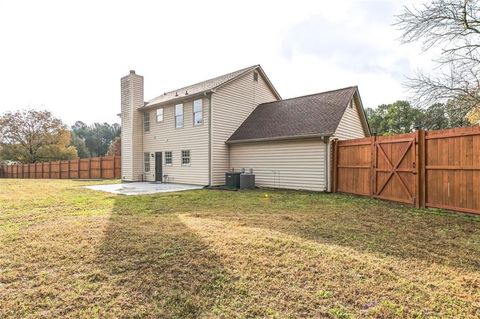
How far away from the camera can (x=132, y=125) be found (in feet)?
58.3

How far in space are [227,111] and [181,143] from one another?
3.15 metres

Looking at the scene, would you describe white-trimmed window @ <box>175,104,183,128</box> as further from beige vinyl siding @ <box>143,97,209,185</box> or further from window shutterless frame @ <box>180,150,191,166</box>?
window shutterless frame @ <box>180,150,191,166</box>

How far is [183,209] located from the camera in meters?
7.59

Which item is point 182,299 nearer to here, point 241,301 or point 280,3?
point 241,301

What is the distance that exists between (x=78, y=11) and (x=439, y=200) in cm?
1139

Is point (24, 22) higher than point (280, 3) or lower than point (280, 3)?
lower

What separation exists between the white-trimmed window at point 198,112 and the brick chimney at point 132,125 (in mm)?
5114

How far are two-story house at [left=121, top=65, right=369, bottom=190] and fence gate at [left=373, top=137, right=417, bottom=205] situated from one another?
217 cm

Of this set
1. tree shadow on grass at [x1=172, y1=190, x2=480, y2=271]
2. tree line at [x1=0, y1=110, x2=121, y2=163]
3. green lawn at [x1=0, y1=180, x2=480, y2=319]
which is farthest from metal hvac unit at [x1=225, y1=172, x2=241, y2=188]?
tree line at [x1=0, y1=110, x2=121, y2=163]

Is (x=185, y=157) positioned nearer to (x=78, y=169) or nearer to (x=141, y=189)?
(x=141, y=189)

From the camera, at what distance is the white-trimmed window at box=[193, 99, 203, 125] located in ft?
47.9

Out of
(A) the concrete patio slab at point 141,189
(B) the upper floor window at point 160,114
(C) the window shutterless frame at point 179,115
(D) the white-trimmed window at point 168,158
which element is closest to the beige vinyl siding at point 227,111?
(A) the concrete patio slab at point 141,189

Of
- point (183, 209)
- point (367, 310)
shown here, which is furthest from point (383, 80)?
point (367, 310)

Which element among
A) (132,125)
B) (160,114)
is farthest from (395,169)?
(132,125)
